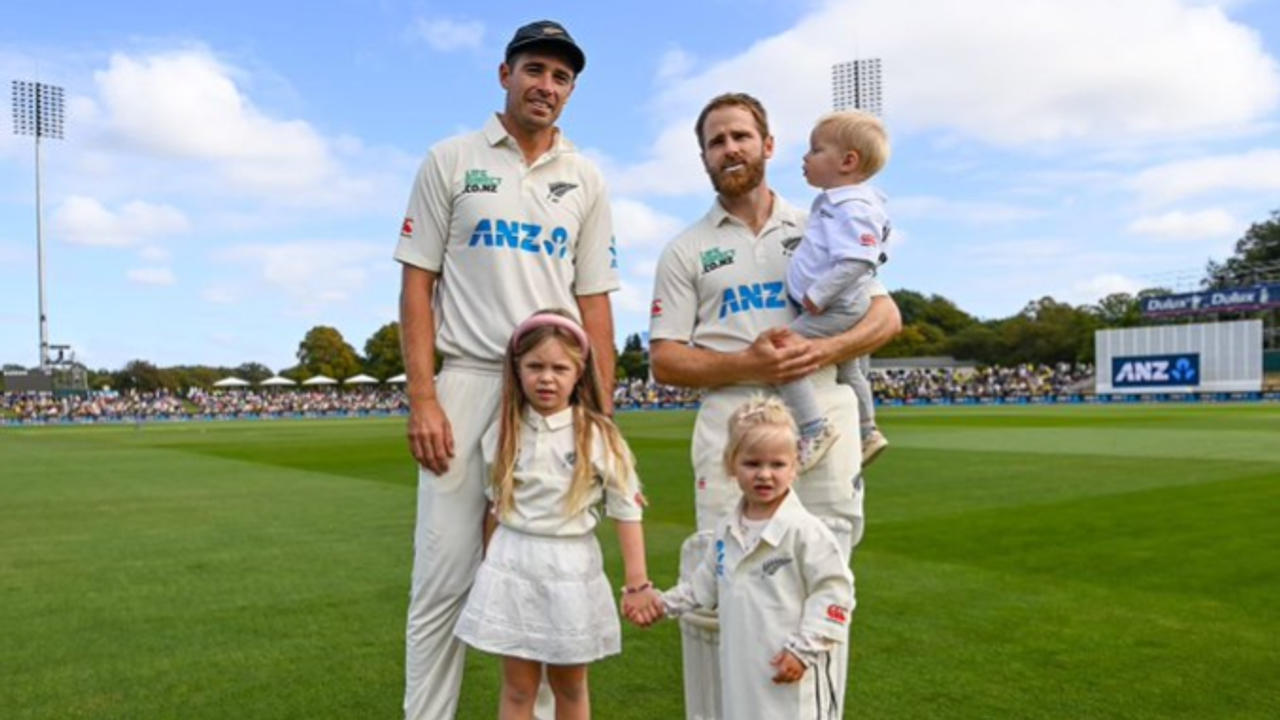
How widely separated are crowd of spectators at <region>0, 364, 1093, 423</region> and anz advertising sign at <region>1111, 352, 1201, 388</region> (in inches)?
261

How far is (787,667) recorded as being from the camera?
313cm

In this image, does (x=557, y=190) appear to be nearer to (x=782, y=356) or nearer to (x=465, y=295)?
(x=465, y=295)

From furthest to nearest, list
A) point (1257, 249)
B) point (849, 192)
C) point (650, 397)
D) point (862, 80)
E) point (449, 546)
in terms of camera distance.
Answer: point (1257, 249) < point (650, 397) < point (862, 80) < point (449, 546) < point (849, 192)

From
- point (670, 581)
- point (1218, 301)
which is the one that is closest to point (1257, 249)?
point (1218, 301)

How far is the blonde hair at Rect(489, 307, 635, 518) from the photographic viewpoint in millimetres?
3502

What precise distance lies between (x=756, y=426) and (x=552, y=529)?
2.62 ft

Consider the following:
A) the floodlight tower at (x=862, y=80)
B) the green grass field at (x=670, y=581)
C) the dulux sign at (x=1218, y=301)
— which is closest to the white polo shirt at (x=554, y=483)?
the green grass field at (x=670, y=581)

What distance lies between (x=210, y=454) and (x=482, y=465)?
2314cm

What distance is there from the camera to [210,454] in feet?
80.9

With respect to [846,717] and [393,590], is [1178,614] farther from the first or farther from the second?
[393,590]

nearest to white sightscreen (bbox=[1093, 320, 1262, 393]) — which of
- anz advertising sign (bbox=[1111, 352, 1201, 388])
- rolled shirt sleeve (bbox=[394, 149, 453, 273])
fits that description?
anz advertising sign (bbox=[1111, 352, 1201, 388])

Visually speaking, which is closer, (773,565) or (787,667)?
(787,667)

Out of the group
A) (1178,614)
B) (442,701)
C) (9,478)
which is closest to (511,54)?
(442,701)

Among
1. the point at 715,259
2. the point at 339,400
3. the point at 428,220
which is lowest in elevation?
the point at 339,400
